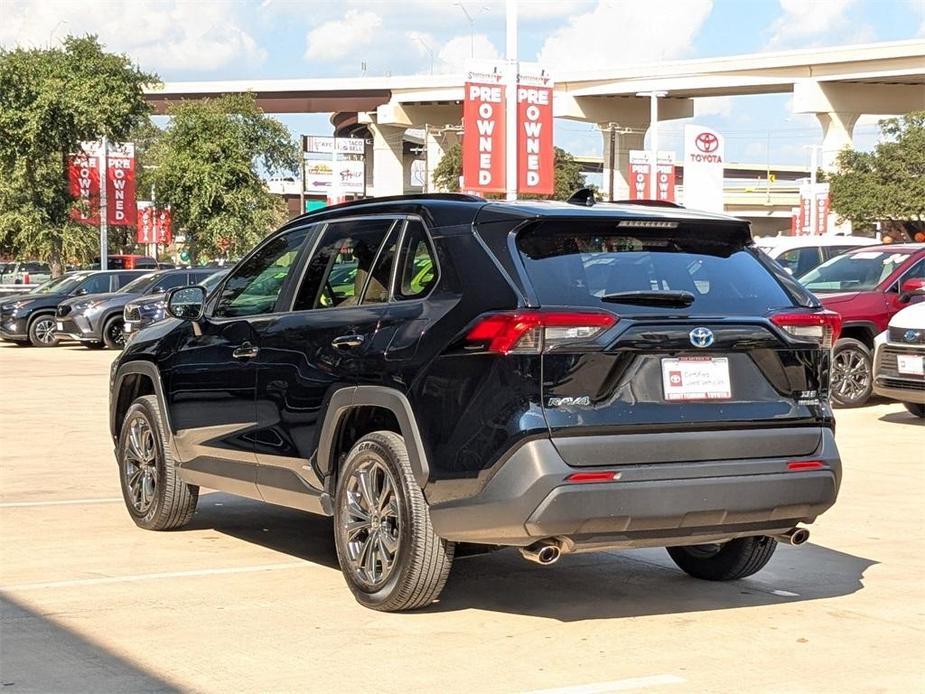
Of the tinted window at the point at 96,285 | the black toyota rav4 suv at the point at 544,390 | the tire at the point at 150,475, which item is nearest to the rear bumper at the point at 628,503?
the black toyota rav4 suv at the point at 544,390

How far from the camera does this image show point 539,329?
6.03 meters

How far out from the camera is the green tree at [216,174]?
54031mm

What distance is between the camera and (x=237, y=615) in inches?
266

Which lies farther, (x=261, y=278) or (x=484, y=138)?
(x=484, y=138)

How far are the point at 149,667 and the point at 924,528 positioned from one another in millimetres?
5392

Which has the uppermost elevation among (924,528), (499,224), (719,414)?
(499,224)

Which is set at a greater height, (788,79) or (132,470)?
(788,79)

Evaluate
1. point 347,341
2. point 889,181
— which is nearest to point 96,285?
point 347,341

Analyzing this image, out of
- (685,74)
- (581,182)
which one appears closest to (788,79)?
(685,74)

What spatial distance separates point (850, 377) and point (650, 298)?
11879 mm

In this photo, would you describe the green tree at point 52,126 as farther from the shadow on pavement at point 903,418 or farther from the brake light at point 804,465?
the brake light at point 804,465

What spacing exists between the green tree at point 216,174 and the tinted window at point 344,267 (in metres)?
47.1

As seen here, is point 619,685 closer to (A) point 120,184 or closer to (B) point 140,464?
(B) point 140,464

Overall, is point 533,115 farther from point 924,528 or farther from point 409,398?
point 409,398
